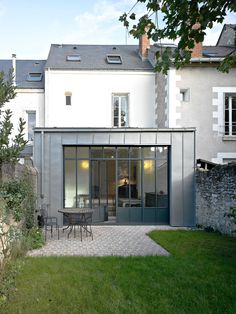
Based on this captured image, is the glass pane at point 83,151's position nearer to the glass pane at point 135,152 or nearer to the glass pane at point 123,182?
the glass pane at point 123,182

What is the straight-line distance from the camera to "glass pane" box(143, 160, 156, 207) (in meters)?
13.1

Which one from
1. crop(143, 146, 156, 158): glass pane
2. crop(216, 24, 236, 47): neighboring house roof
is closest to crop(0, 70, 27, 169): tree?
crop(143, 146, 156, 158): glass pane

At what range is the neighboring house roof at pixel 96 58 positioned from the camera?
1619cm

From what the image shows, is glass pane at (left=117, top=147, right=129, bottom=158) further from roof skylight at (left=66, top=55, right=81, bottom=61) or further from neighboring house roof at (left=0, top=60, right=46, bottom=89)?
roof skylight at (left=66, top=55, right=81, bottom=61)

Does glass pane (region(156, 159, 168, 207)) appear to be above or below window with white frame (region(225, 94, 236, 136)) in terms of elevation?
below

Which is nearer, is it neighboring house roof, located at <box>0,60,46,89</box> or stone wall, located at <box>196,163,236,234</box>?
stone wall, located at <box>196,163,236,234</box>

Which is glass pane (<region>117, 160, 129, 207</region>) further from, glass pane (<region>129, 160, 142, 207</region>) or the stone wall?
the stone wall

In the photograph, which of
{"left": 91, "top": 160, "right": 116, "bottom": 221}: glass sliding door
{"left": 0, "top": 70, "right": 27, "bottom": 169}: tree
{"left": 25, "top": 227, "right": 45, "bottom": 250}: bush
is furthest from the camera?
{"left": 91, "top": 160, "right": 116, "bottom": 221}: glass sliding door

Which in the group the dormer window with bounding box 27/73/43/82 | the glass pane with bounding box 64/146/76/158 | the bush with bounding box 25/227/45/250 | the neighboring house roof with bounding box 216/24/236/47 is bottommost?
the bush with bounding box 25/227/45/250

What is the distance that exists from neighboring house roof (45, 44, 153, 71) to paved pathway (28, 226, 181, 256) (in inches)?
320

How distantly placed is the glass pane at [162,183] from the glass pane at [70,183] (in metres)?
3.17

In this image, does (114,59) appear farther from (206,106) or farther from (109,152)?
(109,152)

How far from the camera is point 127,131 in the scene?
12750 millimetres

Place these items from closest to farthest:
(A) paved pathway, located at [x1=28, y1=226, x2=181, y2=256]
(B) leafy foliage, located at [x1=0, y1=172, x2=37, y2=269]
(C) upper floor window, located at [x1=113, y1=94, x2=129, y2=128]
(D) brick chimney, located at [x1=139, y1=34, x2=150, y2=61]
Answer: (B) leafy foliage, located at [x1=0, y1=172, x2=37, y2=269] < (A) paved pathway, located at [x1=28, y1=226, x2=181, y2=256] < (C) upper floor window, located at [x1=113, y1=94, x2=129, y2=128] < (D) brick chimney, located at [x1=139, y1=34, x2=150, y2=61]
